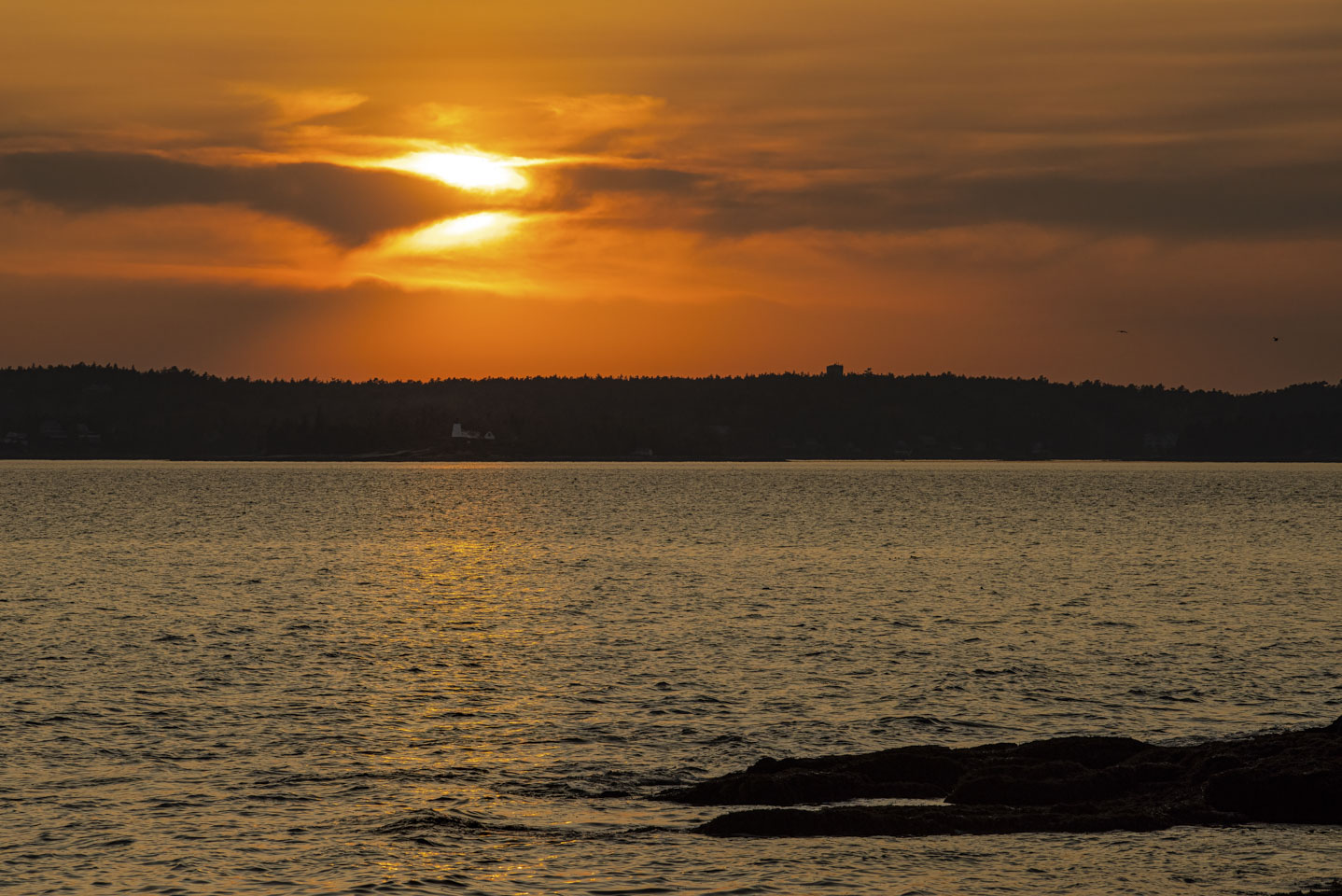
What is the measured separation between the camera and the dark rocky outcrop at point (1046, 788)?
24.3 metres

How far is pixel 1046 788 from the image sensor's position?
2589 cm

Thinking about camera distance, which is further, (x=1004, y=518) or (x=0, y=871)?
(x=1004, y=518)

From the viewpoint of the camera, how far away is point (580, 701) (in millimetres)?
37656

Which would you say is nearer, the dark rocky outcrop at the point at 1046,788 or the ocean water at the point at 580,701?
the ocean water at the point at 580,701

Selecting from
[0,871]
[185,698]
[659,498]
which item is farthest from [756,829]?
[659,498]

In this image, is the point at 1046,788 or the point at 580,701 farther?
the point at 580,701

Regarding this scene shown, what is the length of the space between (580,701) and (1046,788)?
1497 cm

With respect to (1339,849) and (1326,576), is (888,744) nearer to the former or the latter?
(1339,849)

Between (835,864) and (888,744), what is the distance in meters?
9.76

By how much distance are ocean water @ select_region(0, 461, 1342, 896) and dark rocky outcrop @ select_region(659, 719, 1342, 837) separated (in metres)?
0.68

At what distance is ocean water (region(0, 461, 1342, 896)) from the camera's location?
22234 mm

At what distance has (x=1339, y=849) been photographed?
22.9 meters

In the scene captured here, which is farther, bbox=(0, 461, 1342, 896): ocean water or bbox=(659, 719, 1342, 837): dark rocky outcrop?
bbox=(659, 719, 1342, 837): dark rocky outcrop

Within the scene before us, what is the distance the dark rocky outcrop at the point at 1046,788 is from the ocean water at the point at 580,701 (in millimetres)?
682
